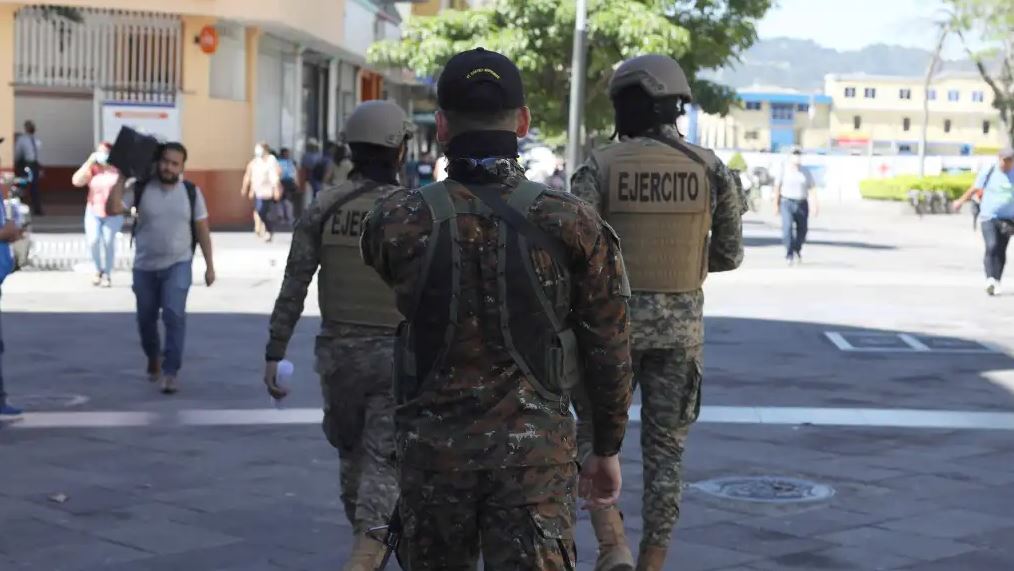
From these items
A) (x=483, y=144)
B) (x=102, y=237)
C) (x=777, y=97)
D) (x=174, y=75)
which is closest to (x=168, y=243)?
(x=483, y=144)

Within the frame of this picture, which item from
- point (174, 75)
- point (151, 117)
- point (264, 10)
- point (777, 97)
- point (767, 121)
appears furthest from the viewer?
point (767, 121)

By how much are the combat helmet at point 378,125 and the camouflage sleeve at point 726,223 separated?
1084 mm

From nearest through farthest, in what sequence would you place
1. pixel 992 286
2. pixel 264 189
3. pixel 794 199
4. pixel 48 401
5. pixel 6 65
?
pixel 48 401
pixel 992 286
pixel 794 199
pixel 264 189
pixel 6 65

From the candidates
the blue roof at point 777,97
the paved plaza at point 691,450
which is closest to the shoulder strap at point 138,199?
the paved plaza at point 691,450

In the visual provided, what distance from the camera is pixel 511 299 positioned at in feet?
11.8

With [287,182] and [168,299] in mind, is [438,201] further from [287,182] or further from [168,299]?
[287,182]

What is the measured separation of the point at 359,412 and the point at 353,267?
1.61ft

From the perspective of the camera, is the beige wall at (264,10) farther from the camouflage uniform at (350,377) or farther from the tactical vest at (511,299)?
the tactical vest at (511,299)

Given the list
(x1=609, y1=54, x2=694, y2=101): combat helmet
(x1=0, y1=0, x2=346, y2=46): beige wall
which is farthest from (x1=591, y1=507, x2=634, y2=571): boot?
(x1=0, y1=0, x2=346, y2=46): beige wall

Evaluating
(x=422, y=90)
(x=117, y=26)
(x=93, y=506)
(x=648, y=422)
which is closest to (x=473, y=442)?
(x=648, y=422)

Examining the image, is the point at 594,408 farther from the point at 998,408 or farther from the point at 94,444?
the point at 998,408

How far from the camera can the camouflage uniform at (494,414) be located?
11.8ft

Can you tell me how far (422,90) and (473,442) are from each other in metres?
51.5

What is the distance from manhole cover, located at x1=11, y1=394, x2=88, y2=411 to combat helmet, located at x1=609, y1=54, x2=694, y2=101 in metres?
5.73
